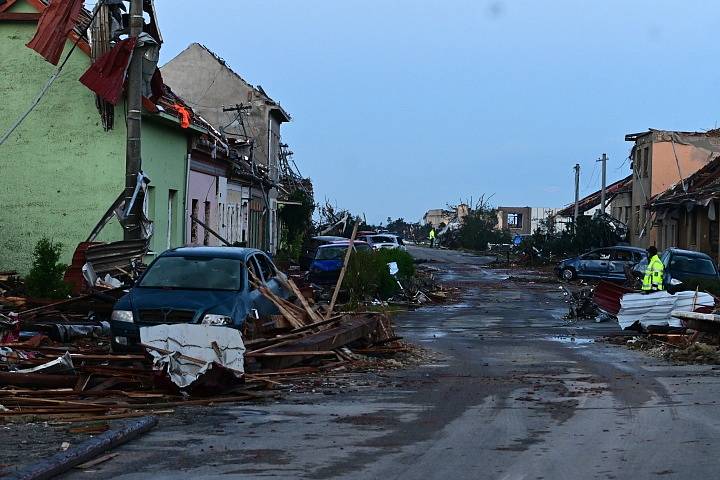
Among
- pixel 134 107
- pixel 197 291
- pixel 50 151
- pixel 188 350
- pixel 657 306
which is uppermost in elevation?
pixel 134 107

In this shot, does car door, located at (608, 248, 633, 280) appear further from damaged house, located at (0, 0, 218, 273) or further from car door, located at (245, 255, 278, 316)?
car door, located at (245, 255, 278, 316)

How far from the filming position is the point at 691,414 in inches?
435

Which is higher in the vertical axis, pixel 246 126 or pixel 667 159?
pixel 246 126

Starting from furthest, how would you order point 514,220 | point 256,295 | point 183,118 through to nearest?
1. point 514,220
2. point 183,118
3. point 256,295

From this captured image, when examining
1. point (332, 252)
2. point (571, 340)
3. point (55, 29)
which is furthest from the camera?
point (332, 252)

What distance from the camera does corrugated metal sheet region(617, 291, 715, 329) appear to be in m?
20.4

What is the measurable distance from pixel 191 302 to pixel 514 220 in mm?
122832

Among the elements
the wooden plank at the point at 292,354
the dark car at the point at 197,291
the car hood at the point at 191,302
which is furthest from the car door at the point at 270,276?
the wooden plank at the point at 292,354

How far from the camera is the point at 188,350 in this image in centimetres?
1176

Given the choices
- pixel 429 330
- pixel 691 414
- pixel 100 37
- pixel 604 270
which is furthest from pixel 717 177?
pixel 691 414

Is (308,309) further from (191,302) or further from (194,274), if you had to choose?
(191,302)

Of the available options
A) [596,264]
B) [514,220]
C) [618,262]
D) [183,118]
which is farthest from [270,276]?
[514,220]

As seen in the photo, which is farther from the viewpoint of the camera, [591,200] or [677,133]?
[591,200]

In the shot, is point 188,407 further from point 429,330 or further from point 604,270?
point 604,270
